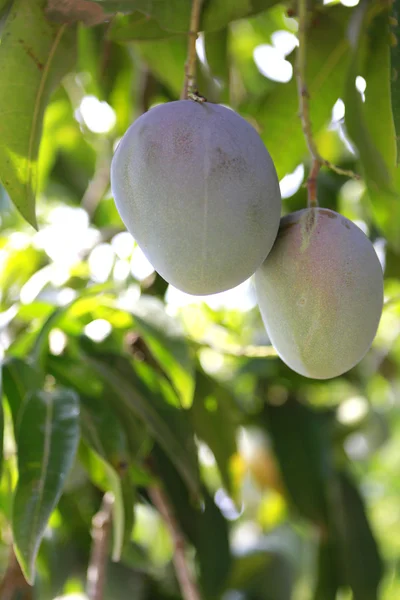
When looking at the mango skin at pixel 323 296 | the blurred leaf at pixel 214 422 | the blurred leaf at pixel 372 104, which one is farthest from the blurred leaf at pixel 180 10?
the blurred leaf at pixel 214 422

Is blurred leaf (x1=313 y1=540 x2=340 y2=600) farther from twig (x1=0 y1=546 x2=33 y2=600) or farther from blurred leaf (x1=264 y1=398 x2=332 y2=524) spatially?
twig (x1=0 y1=546 x2=33 y2=600)

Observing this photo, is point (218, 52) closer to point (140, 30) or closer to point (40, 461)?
point (140, 30)

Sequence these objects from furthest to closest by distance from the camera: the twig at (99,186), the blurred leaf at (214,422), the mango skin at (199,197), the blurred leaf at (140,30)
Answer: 1. the twig at (99,186)
2. the blurred leaf at (214,422)
3. the blurred leaf at (140,30)
4. the mango skin at (199,197)

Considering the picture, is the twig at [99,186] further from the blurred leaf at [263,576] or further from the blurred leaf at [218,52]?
the blurred leaf at [263,576]

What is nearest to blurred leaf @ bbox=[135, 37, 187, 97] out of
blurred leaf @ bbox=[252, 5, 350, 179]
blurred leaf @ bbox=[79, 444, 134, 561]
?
blurred leaf @ bbox=[252, 5, 350, 179]

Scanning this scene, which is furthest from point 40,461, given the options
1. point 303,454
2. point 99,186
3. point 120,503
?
point 99,186

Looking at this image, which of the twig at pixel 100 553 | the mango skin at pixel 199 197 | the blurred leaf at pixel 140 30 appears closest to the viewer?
the mango skin at pixel 199 197

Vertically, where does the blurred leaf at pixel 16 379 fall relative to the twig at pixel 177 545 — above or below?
above
